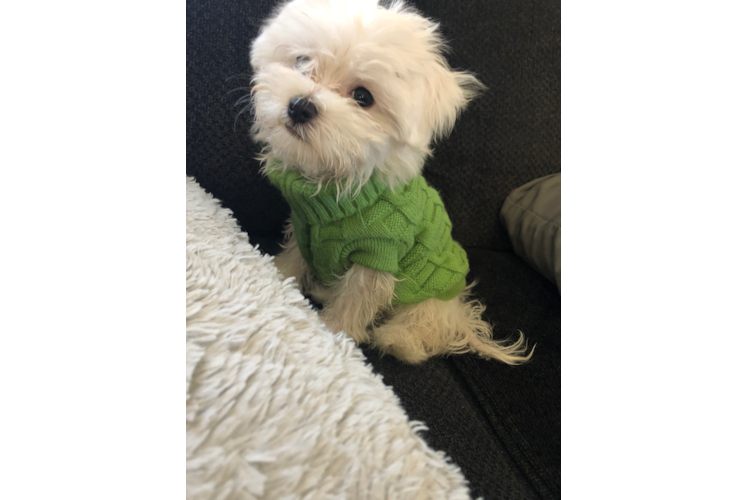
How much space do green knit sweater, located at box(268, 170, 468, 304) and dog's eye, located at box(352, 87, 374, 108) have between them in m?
0.16

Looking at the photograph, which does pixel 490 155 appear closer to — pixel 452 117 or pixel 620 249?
pixel 452 117

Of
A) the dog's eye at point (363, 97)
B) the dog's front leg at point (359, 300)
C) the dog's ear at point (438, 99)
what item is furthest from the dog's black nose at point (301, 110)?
the dog's front leg at point (359, 300)

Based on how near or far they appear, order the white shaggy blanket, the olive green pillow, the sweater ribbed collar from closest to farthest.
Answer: the white shaggy blanket, the sweater ribbed collar, the olive green pillow

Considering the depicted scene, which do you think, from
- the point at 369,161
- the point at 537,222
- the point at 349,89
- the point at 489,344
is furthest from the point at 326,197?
the point at 537,222

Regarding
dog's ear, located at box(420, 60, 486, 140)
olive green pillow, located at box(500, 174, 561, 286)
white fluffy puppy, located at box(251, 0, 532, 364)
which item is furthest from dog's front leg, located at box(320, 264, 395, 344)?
olive green pillow, located at box(500, 174, 561, 286)

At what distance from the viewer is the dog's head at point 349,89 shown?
0.81 meters

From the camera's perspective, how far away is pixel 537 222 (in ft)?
3.94

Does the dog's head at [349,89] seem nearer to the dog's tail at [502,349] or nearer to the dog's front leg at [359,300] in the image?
the dog's front leg at [359,300]

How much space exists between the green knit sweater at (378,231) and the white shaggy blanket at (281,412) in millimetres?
320

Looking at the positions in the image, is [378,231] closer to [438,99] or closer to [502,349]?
[438,99]

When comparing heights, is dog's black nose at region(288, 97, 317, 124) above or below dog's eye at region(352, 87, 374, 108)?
below

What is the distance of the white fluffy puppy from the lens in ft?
2.70

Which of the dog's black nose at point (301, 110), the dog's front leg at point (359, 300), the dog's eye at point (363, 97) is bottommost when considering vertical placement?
the dog's front leg at point (359, 300)

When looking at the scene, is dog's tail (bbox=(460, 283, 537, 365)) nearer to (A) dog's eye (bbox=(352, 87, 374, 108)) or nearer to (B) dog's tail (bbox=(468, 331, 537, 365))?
(B) dog's tail (bbox=(468, 331, 537, 365))
